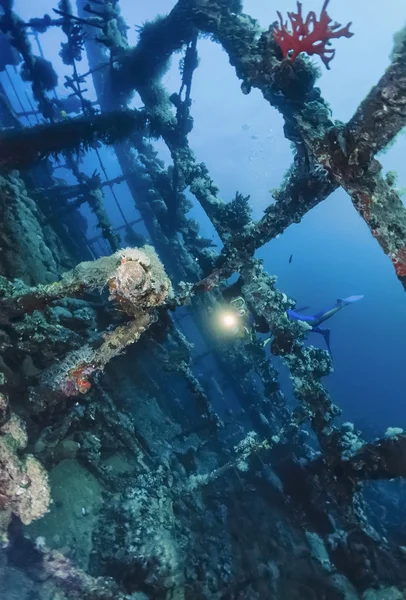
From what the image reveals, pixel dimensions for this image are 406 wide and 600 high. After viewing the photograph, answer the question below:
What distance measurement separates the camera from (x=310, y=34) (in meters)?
4.29

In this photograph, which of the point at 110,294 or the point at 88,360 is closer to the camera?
the point at 110,294

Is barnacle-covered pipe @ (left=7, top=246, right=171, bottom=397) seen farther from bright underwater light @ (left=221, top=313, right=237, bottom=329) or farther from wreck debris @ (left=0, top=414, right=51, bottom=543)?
bright underwater light @ (left=221, top=313, right=237, bottom=329)

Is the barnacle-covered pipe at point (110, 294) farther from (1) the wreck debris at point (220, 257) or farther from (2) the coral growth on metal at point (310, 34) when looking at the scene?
(2) the coral growth on metal at point (310, 34)

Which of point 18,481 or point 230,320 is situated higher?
point 230,320

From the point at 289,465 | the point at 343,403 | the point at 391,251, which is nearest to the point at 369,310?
the point at 343,403

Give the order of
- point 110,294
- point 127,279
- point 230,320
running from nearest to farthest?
point 127,279
point 110,294
point 230,320

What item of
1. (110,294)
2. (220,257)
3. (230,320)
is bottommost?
(110,294)

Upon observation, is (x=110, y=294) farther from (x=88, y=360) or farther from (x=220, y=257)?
(x=220, y=257)

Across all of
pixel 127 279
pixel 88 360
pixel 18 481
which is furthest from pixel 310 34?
pixel 18 481

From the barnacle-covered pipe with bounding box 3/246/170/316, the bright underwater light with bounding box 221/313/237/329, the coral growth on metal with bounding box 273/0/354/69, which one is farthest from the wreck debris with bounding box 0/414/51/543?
the coral growth on metal with bounding box 273/0/354/69

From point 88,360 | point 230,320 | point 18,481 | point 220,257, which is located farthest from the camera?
point 230,320

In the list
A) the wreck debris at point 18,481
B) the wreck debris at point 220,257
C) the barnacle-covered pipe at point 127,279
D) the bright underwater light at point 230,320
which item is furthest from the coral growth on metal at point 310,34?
the wreck debris at point 18,481

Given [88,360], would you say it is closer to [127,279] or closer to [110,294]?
[110,294]

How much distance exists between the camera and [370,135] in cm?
374
